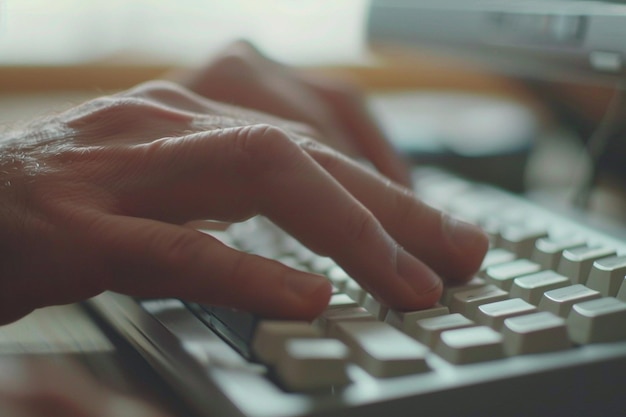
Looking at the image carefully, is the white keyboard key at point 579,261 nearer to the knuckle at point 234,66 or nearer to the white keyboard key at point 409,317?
the white keyboard key at point 409,317

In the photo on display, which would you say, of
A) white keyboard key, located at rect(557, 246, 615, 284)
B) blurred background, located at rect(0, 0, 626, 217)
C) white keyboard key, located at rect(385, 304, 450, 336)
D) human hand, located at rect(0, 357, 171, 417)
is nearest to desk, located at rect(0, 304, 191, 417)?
human hand, located at rect(0, 357, 171, 417)

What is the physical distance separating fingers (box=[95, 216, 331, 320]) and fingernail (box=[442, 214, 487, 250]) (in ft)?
0.33

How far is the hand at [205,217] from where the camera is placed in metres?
0.39

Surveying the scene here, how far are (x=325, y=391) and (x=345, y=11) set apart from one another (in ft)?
3.73

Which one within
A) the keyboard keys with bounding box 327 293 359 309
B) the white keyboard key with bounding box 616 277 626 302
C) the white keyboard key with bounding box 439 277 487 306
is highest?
the white keyboard key with bounding box 616 277 626 302

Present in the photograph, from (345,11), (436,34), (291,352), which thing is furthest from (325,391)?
(345,11)

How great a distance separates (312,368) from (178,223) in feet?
0.56

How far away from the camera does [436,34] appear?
789 millimetres

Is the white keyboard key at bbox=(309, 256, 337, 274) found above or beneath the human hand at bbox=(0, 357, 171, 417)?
above

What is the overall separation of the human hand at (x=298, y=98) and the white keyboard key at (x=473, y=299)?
10.5 inches

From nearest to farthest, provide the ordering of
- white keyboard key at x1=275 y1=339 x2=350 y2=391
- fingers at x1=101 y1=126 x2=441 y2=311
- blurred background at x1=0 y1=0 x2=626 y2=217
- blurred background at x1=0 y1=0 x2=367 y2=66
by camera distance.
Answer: white keyboard key at x1=275 y1=339 x2=350 y2=391
fingers at x1=101 y1=126 x2=441 y2=311
blurred background at x1=0 y1=0 x2=626 y2=217
blurred background at x1=0 y1=0 x2=367 y2=66

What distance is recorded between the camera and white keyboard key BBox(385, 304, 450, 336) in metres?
0.38

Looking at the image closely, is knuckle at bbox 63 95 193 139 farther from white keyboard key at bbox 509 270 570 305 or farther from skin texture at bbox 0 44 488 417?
white keyboard key at bbox 509 270 570 305

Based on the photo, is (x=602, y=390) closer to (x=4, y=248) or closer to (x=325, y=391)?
(x=325, y=391)
